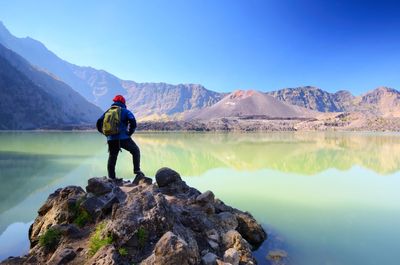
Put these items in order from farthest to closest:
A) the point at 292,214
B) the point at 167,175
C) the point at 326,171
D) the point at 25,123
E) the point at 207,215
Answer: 1. the point at 25,123
2. the point at 326,171
3. the point at 292,214
4. the point at 167,175
5. the point at 207,215

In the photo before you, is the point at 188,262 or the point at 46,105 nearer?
the point at 188,262

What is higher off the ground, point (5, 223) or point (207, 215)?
point (207, 215)

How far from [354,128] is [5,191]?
12935 cm

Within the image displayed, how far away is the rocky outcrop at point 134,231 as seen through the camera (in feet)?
14.7

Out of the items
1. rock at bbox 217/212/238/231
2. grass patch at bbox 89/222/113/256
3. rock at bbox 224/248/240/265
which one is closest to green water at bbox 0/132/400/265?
rock at bbox 217/212/238/231

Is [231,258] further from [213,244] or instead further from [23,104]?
[23,104]

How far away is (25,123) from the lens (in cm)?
10981

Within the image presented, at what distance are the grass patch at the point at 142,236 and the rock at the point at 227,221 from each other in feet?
9.14

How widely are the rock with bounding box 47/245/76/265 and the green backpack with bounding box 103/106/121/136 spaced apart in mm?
3203

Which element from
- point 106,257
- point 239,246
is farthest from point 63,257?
point 239,246

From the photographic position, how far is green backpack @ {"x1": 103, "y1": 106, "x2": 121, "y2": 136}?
7332 millimetres

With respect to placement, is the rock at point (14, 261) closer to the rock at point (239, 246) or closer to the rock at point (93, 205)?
the rock at point (93, 205)

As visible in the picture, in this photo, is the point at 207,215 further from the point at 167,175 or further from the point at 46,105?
the point at 46,105

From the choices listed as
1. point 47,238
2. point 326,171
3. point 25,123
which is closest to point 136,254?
point 47,238
